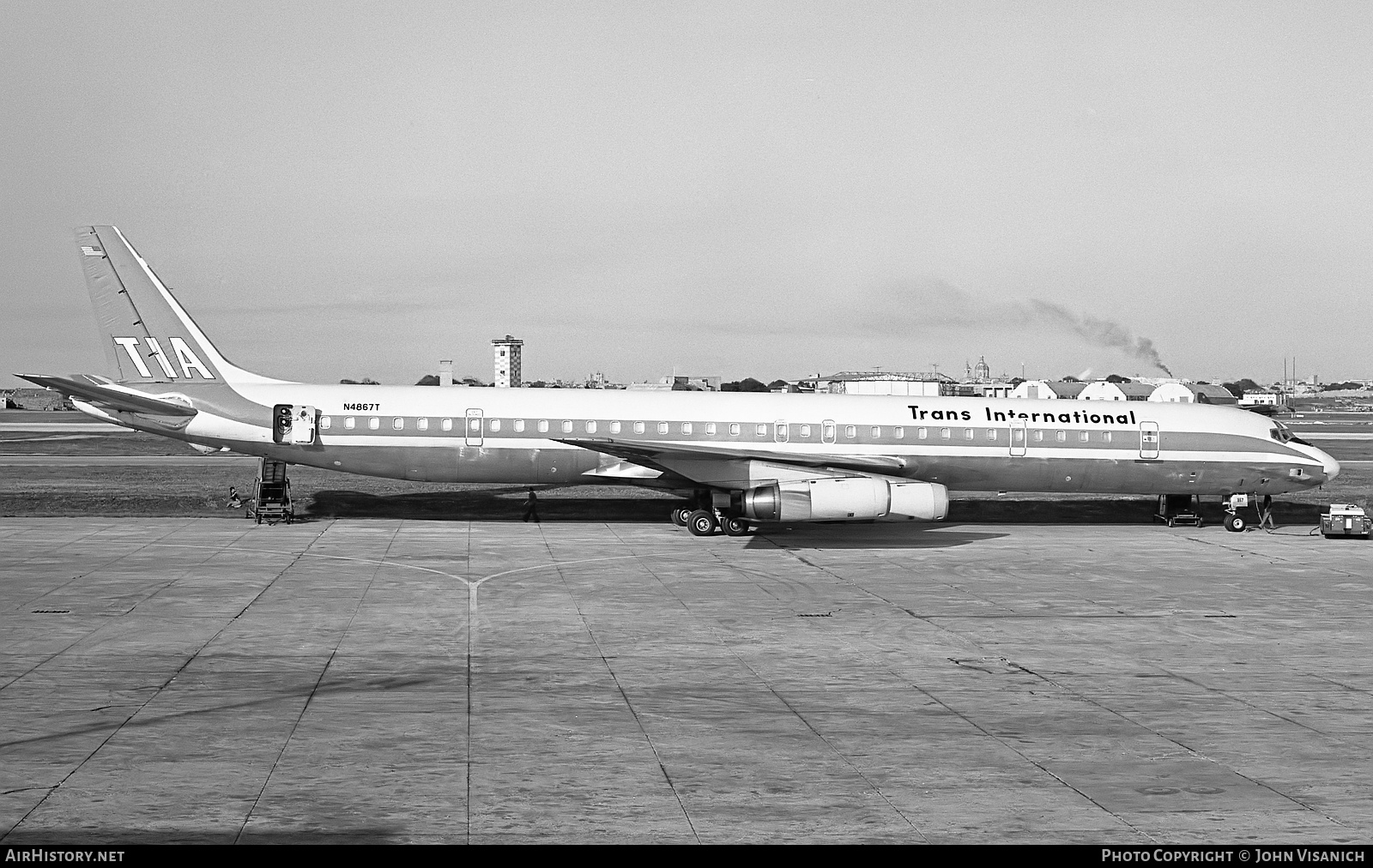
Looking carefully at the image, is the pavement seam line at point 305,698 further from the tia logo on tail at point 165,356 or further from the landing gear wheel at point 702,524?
the tia logo on tail at point 165,356

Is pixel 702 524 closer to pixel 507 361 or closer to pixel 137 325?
pixel 137 325

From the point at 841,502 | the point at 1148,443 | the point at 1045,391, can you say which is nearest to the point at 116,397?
the point at 841,502

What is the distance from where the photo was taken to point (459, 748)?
11.9 metres

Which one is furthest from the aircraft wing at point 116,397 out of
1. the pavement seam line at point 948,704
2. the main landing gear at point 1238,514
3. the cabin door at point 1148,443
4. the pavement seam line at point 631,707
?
the main landing gear at point 1238,514

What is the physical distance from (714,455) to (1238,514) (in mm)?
15965

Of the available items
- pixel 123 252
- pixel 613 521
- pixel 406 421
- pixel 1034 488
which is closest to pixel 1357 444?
pixel 1034 488

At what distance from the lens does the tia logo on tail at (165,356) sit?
32125 millimetres

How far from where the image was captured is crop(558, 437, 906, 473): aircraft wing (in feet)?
96.3

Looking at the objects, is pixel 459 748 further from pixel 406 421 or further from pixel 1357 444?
pixel 1357 444

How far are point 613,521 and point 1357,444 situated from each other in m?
56.5

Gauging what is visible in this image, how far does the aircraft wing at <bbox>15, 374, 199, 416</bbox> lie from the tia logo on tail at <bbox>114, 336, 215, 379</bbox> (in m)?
0.84

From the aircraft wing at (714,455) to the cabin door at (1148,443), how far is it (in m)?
6.78

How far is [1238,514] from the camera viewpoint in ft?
111

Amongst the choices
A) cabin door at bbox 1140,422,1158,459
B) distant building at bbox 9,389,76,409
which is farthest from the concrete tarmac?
distant building at bbox 9,389,76,409
